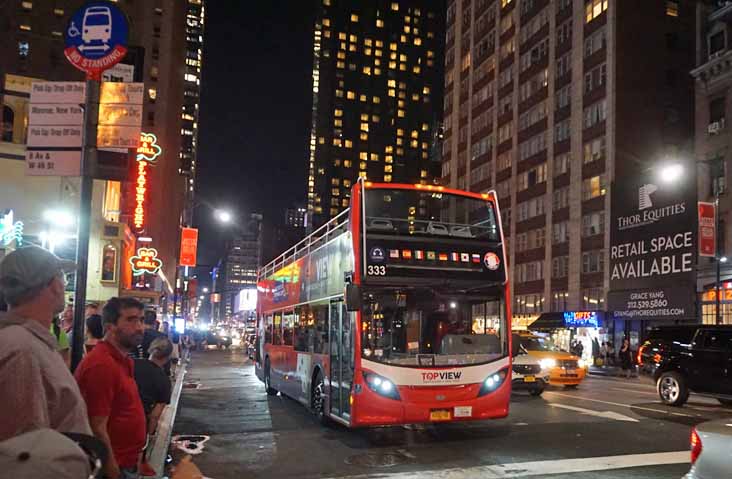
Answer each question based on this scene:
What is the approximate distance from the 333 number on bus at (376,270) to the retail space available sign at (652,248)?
29553 mm

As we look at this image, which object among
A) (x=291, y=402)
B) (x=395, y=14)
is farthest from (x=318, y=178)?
(x=291, y=402)

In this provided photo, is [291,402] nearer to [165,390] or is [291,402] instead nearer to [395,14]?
[165,390]

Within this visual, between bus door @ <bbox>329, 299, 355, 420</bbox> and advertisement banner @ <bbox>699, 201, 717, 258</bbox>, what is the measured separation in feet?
83.6

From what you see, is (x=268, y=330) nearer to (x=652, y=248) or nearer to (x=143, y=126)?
(x=652, y=248)

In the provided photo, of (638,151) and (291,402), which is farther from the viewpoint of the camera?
(638,151)

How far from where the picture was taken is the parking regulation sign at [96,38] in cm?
700

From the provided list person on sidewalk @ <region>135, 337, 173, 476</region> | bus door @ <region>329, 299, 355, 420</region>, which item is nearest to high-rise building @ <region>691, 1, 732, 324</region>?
bus door @ <region>329, 299, 355, 420</region>

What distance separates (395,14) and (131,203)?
526 ft

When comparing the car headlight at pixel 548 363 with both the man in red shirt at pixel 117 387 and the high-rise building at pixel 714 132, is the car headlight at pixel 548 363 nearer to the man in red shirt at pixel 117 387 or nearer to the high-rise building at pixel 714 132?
the man in red shirt at pixel 117 387

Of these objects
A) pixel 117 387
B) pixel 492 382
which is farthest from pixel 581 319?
pixel 117 387

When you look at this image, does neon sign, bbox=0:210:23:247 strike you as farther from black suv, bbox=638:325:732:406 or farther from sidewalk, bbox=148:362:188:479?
black suv, bbox=638:325:732:406

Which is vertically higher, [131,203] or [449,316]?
[131,203]

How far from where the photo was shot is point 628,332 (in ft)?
141

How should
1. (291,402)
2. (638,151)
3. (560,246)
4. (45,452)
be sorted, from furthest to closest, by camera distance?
(560,246) → (638,151) → (291,402) → (45,452)
